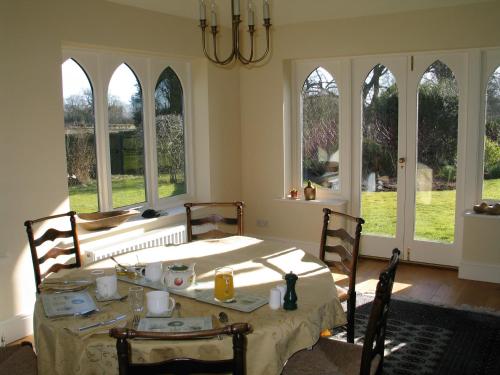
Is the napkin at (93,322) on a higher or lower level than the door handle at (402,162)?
lower

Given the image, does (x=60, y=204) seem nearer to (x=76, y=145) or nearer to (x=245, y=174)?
(x=76, y=145)

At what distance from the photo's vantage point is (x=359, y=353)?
241cm

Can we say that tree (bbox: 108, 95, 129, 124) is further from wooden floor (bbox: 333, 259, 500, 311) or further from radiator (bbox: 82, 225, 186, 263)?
wooden floor (bbox: 333, 259, 500, 311)

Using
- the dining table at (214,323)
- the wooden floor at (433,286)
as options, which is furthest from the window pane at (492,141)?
the dining table at (214,323)

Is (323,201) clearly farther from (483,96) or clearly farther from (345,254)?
(345,254)

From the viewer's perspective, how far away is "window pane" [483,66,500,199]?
4578mm

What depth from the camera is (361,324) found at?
3701mm

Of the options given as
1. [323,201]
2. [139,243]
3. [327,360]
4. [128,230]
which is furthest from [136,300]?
[323,201]

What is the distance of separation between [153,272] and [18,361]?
71cm

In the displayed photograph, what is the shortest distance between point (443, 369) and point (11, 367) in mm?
2340

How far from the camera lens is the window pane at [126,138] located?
452 centimetres

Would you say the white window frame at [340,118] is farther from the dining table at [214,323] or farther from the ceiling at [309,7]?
the dining table at [214,323]

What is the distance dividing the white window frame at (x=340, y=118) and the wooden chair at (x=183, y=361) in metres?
3.92

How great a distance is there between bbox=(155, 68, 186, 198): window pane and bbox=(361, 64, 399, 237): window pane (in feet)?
5.97
